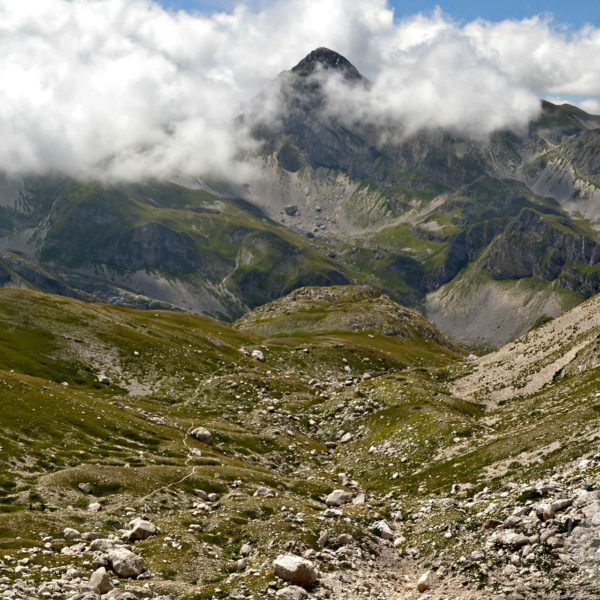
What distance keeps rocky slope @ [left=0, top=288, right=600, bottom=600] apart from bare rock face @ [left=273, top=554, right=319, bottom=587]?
10cm

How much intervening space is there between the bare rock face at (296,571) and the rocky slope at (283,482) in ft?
0.33

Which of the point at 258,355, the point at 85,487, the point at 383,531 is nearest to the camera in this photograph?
the point at 383,531

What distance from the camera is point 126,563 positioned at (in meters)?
40.9

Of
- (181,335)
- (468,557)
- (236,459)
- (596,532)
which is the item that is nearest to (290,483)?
(236,459)

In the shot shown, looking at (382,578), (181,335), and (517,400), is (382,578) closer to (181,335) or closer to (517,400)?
(517,400)

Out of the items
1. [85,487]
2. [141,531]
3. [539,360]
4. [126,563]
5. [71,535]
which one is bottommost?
[85,487]

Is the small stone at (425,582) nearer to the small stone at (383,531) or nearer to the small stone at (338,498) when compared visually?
the small stone at (383,531)

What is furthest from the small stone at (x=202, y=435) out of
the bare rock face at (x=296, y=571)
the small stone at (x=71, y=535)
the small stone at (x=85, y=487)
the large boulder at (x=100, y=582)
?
the large boulder at (x=100, y=582)

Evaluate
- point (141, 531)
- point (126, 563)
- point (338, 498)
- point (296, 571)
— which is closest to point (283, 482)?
point (338, 498)

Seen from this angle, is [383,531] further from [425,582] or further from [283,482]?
[283,482]

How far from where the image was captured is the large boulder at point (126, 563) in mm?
40656

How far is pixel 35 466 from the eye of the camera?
6147 cm

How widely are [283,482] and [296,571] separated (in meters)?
30.6

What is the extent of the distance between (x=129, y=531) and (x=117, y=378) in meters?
70.1
